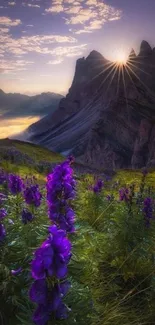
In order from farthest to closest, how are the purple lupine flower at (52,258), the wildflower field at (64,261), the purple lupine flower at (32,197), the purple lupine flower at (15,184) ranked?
1. the purple lupine flower at (15,184)
2. the purple lupine flower at (32,197)
3. the wildflower field at (64,261)
4. the purple lupine flower at (52,258)

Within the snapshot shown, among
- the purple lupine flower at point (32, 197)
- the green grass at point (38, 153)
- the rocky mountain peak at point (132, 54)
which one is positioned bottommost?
the green grass at point (38, 153)

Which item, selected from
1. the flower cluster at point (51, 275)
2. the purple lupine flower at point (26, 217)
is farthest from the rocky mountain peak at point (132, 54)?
the flower cluster at point (51, 275)

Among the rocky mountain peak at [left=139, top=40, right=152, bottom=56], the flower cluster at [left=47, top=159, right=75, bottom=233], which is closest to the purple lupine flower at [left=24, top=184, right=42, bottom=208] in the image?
the flower cluster at [left=47, top=159, right=75, bottom=233]

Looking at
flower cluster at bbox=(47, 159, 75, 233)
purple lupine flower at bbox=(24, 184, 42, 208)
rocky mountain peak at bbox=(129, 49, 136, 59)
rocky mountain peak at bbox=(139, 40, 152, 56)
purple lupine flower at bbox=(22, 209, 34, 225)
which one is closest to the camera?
flower cluster at bbox=(47, 159, 75, 233)

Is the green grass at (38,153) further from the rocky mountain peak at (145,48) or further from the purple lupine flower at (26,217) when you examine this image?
the rocky mountain peak at (145,48)

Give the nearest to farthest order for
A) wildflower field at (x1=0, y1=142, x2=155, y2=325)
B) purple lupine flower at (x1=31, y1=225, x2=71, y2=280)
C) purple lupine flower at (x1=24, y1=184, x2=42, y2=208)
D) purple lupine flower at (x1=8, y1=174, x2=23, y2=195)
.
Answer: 1. purple lupine flower at (x1=31, y1=225, x2=71, y2=280)
2. wildflower field at (x1=0, y1=142, x2=155, y2=325)
3. purple lupine flower at (x1=24, y1=184, x2=42, y2=208)
4. purple lupine flower at (x1=8, y1=174, x2=23, y2=195)

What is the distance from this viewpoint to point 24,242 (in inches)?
181

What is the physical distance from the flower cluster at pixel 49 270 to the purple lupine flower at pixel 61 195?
1.29 m

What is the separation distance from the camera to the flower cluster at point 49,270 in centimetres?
262

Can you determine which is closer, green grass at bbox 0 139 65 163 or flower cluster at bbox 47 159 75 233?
flower cluster at bbox 47 159 75 233

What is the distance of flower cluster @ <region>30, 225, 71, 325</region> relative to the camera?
2625 millimetres

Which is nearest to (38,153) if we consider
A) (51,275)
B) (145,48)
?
(51,275)

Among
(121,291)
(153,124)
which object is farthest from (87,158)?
(121,291)

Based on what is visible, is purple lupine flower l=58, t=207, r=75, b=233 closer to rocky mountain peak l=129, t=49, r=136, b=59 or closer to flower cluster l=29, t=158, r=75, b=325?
flower cluster l=29, t=158, r=75, b=325
